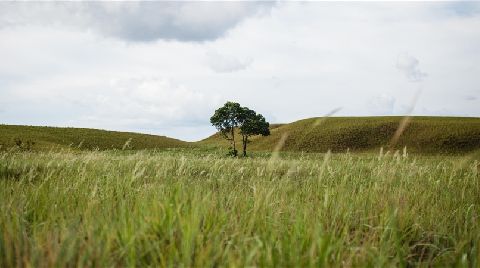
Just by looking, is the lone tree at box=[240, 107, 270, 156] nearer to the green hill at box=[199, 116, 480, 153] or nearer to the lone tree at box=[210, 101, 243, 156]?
the lone tree at box=[210, 101, 243, 156]

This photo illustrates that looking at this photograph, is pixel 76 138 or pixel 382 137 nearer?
pixel 76 138

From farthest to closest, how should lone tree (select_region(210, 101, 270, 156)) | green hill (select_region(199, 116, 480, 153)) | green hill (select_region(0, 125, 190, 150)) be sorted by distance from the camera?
green hill (select_region(199, 116, 480, 153))
green hill (select_region(0, 125, 190, 150))
lone tree (select_region(210, 101, 270, 156))

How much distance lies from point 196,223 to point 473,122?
299 ft

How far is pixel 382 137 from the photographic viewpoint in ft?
252

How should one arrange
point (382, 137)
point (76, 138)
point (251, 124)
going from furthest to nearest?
point (382, 137), point (76, 138), point (251, 124)

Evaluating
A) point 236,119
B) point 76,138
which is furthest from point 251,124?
point 76,138

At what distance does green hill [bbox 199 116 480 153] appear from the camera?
233ft

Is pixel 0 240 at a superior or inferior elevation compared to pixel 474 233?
superior

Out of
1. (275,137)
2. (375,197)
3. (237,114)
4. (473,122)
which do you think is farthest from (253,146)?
(375,197)

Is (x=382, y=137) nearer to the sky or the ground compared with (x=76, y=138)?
nearer to the ground

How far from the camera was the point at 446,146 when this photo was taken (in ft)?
230

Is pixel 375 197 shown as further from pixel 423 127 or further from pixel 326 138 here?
pixel 423 127

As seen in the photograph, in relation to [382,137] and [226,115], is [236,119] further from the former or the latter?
[382,137]

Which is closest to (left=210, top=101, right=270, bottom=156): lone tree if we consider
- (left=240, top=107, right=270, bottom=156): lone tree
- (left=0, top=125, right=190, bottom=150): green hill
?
(left=240, top=107, right=270, bottom=156): lone tree
